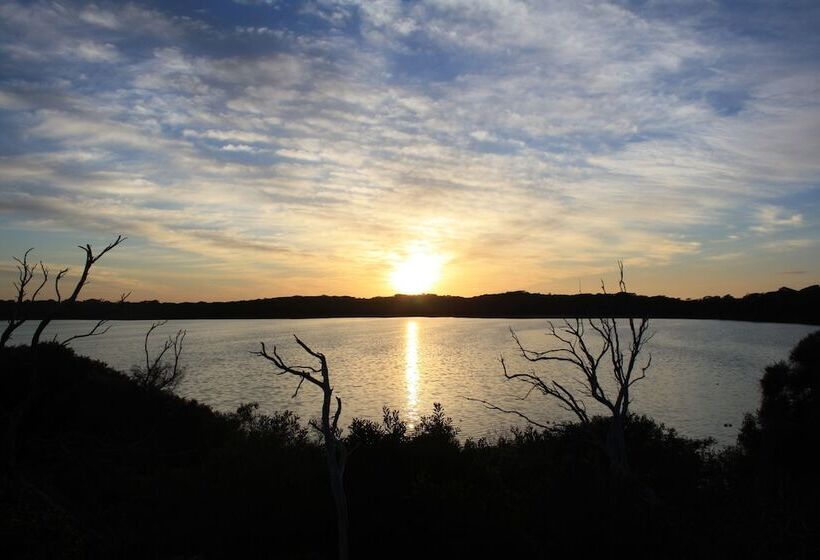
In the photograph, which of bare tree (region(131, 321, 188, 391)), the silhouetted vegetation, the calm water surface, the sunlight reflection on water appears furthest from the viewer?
the sunlight reflection on water

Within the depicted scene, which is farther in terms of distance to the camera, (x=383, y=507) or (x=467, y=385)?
(x=467, y=385)

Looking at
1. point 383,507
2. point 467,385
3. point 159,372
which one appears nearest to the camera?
point 383,507

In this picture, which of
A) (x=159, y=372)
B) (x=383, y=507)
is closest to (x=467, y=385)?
(x=159, y=372)

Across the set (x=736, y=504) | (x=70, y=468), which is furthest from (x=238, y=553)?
(x=736, y=504)

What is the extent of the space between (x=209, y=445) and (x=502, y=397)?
3600 centimetres

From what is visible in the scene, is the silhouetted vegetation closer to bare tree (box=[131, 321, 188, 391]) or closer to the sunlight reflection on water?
bare tree (box=[131, 321, 188, 391])

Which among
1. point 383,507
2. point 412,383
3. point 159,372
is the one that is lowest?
point 412,383

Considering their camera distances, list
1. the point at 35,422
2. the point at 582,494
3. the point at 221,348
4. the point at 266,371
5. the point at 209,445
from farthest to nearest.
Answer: the point at 221,348 → the point at 266,371 → the point at 209,445 → the point at 35,422 → the point at 582,494

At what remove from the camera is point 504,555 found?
10.3 metres

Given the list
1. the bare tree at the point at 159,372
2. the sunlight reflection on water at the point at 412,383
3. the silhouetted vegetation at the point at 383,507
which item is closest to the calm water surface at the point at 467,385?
the sunlight reflection on water at the point at 412,383

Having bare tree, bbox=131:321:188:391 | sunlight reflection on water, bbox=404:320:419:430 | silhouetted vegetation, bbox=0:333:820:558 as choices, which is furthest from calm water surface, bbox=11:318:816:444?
silhouetted vegetation, bbox=0:333:820:558

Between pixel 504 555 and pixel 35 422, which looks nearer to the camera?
pixel 504 555

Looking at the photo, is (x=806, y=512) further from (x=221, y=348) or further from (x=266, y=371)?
(x=221, y=348)

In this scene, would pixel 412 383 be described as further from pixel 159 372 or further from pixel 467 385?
pixel 159 372
